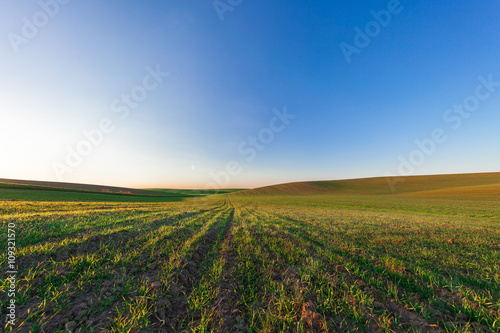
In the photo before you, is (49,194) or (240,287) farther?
(49,194)

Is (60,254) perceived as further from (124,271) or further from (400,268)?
(400,268)

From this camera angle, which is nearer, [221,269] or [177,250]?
[221,269]

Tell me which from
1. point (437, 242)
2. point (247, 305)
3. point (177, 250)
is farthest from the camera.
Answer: point (437, 242)

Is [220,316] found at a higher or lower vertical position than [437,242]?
higher

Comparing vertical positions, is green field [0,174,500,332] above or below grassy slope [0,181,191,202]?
below

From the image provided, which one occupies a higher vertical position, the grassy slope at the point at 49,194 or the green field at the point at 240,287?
the grassy slope at the point at 49,194

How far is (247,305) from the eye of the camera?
150 inches

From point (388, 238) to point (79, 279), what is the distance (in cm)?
1379

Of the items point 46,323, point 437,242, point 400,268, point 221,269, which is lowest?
point 437,242

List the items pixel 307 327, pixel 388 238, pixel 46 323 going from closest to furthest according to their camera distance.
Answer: pixel 46 323 < pixel 307 327 < pixel 388 238

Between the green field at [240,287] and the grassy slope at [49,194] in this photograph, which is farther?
the grassy slope at [49,194]

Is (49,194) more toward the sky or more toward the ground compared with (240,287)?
more toward the sky

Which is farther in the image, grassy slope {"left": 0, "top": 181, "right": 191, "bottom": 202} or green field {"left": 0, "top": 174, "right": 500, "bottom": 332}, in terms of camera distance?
grassy slope {"left": 0, "top": 181, "right": 191, "bottom": 202}

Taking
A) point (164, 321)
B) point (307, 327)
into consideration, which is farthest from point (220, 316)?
point (307, 327)
